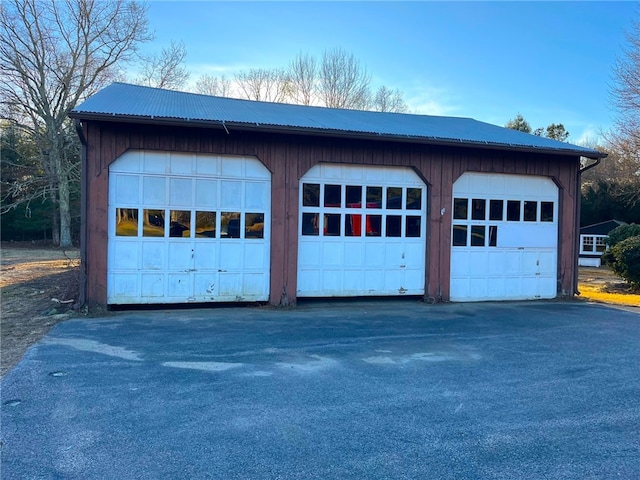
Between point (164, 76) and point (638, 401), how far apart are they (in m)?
31.4

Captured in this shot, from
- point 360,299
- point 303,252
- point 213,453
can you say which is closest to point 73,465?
point 213,453

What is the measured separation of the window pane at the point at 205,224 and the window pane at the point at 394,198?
3726 mm

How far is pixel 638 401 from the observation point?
4520mm

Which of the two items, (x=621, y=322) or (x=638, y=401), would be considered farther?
(x=621, y=322)

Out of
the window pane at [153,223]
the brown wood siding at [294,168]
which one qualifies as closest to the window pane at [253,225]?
the brown wood siding at [294,168]

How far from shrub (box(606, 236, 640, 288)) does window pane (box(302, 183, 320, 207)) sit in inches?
422

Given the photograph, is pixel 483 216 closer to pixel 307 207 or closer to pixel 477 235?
pixel 477 235

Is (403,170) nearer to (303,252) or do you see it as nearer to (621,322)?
(303,252)

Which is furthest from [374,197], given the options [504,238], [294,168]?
[504,238]

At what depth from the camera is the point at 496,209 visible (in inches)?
427

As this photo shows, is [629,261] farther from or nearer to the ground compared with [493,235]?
nearer to the ground

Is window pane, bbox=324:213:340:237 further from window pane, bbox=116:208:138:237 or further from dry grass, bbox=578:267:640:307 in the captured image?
dry grass, bbox=578:267:640:307

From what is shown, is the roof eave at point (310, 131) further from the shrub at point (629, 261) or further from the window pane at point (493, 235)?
the shrub at point (629, 261)

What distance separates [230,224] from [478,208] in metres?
5.55
